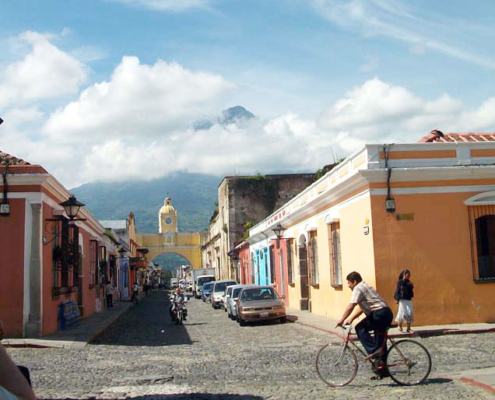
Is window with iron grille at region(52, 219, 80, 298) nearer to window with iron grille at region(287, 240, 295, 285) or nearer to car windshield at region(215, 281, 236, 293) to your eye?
window with iron grille at region(287, 240, 295, 285)

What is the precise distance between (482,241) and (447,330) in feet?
10.1

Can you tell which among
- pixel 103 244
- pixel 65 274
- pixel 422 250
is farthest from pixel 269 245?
pixel 422 250

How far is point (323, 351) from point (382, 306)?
3.42 ft

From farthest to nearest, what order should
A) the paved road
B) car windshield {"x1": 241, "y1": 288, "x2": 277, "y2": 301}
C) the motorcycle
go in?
the motorcycle, car windshield {"x1": 241, "y1": 288, "x2": 277, "y2": 301}, the paved road

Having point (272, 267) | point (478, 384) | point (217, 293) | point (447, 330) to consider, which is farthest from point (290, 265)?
point (478, 384)

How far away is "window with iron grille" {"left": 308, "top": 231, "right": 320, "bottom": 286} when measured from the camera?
72.5ft

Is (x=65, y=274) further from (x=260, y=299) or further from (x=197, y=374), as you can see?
(x=197, y=374)

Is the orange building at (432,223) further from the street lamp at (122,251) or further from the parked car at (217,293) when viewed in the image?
the street lamp at (122,251)

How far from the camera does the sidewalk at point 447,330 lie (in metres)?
8.41

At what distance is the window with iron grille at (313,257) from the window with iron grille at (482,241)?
6.91 m

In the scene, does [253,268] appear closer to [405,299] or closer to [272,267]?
[272,267]

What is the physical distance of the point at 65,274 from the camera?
63.4ft

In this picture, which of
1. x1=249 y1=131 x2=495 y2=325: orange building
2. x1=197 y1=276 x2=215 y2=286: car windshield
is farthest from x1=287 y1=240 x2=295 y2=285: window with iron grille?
x1=197 y1=276 x2=215 y2=286: car windshield

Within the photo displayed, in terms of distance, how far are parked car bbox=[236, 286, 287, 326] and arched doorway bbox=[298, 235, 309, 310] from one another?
3.58 meters
